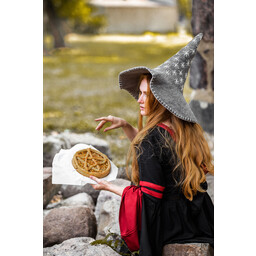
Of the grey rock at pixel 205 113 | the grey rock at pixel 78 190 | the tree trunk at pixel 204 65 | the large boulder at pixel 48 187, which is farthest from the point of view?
the grey rock at pixel 205 113

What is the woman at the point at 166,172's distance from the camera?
1.68 metres

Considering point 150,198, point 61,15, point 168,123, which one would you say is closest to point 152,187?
point 150,198

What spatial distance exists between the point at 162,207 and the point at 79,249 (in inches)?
17.4

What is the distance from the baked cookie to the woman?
0.20 ft

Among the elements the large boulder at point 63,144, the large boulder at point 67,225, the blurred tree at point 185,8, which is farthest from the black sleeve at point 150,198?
the blurred tree at point 185,8

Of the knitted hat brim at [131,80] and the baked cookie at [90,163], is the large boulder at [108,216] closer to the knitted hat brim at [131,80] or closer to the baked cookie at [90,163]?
the baked cookie at [90,163]

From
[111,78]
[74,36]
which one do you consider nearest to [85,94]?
[111,78]

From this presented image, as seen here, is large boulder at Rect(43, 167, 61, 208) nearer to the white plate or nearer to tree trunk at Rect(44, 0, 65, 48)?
the white plate

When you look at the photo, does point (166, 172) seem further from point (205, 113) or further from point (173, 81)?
point (205, 113)

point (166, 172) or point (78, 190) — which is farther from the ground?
point (166, 172)

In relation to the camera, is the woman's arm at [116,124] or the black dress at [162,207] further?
the woman's arm at [116,124]

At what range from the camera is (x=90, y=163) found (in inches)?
72.6

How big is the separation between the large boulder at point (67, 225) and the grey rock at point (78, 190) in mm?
445

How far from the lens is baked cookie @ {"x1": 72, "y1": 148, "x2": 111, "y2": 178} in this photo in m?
1.79
